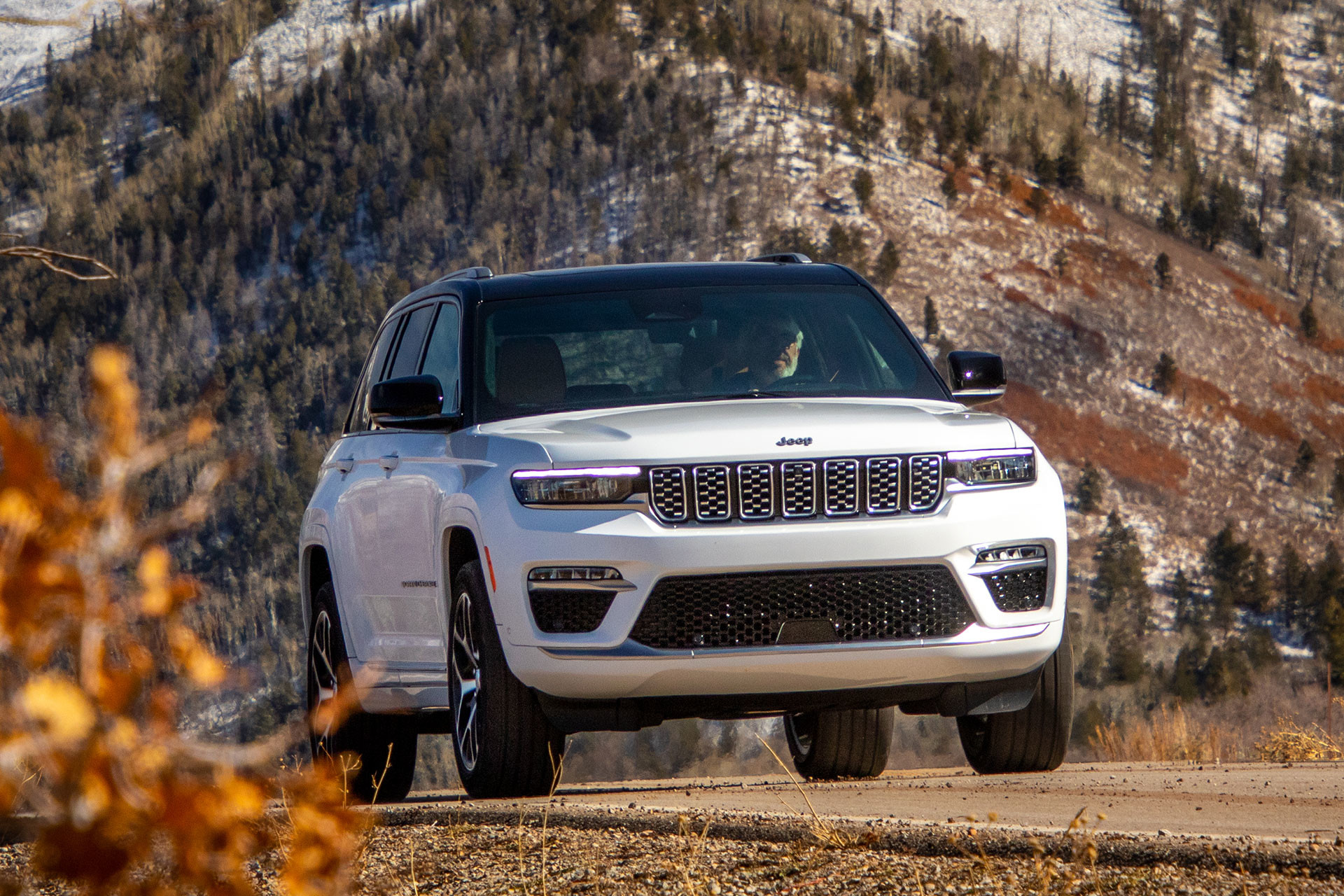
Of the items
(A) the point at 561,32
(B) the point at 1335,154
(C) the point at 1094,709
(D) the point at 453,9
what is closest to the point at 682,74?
(A) the point at 561,32

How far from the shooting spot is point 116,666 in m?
1.88

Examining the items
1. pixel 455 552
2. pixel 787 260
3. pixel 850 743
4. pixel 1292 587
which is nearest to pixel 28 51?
pixel 1292 587

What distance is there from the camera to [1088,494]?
82438 mm

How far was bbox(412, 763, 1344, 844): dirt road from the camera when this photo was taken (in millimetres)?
5352

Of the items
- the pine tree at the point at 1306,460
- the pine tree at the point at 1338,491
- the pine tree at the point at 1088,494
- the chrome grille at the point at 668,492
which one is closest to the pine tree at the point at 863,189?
the pine tree at the point at 1088,494

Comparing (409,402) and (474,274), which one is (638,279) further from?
(409,402)

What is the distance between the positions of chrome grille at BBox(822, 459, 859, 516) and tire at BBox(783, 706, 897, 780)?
2.38 metres

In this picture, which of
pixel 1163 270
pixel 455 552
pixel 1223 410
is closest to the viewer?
pixel 455 552

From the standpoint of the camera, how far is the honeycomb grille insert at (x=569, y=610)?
5.79m

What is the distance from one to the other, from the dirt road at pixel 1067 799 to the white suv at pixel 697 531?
0.31 m

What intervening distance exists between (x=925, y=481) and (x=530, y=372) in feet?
5.77

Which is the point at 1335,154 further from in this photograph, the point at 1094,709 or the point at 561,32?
the point at 1094,709

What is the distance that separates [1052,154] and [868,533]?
109 meters

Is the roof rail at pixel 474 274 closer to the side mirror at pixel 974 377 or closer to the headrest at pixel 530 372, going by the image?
the headrest at pixel 530 372
